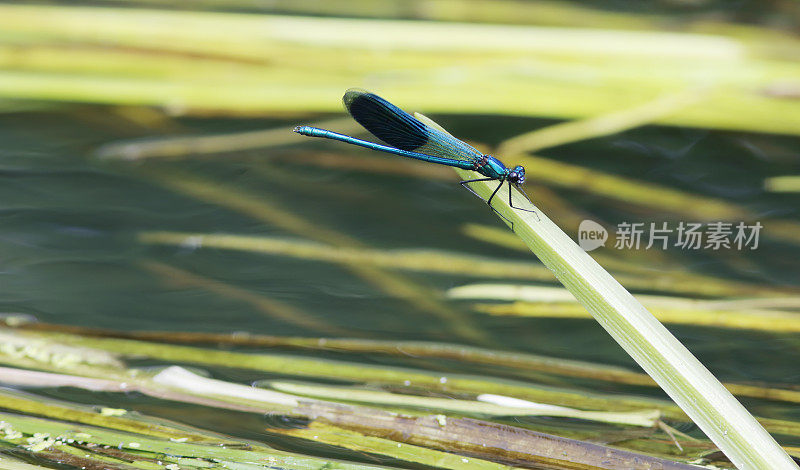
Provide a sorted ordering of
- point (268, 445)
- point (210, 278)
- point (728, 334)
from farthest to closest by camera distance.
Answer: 1. point (210, 278)
2. point (728, 334)
3. point (268, 445)

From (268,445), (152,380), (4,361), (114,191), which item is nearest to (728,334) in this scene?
(268,445)

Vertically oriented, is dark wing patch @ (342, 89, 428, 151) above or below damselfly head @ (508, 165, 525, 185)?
above

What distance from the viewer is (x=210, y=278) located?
9.81 ft

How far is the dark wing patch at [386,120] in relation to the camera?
7.31 feet

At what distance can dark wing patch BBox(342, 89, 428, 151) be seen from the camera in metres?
2.23

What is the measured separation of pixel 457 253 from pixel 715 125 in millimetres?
1547

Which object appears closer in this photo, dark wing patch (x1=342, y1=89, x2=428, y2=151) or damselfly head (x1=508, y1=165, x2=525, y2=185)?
damselfly head (x1=508, y1=165, x2=525, y2=185)

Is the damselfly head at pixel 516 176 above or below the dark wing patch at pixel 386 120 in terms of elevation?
below

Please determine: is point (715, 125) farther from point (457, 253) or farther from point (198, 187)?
point (198, 187)

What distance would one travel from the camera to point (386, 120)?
231 centimetres

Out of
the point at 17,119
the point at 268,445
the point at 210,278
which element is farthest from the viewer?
the point at 17,119

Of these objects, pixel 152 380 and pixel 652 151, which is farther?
pixel 652 151

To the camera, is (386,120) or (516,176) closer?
(516,176)

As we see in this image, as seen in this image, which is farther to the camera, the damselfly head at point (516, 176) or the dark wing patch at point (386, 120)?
the dark wing patch at point (386, 120)
